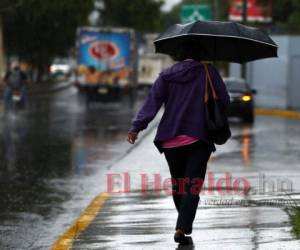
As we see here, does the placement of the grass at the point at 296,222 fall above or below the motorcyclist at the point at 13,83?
above

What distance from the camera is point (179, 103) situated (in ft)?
27.4

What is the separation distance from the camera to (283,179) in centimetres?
1375

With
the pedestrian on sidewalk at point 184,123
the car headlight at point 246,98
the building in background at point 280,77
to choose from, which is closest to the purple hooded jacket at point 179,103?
the pedestrian on sidewalk at point 184,123

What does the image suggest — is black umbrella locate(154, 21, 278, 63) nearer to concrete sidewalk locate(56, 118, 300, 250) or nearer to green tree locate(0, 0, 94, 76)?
concrete sidewalk locate(56, 118, 300, 250)

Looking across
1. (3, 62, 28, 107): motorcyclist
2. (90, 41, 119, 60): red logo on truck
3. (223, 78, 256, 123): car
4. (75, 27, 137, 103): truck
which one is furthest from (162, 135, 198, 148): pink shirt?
(90, 41, 119, 60): red logo on truck

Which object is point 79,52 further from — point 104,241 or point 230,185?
point 104,241

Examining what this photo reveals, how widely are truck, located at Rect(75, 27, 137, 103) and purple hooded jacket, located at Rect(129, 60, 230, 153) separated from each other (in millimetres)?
31753

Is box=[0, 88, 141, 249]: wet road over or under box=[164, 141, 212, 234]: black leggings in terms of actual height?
under

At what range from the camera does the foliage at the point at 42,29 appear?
5234 centimetres

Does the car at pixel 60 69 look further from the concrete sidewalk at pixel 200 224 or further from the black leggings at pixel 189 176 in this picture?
the black leggings at pixel 189 176

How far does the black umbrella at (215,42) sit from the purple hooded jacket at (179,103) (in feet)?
0.76

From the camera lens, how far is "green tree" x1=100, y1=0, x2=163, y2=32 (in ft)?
248

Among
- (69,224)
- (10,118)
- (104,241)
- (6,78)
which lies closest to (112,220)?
(69,224)

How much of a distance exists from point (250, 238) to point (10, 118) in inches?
889
